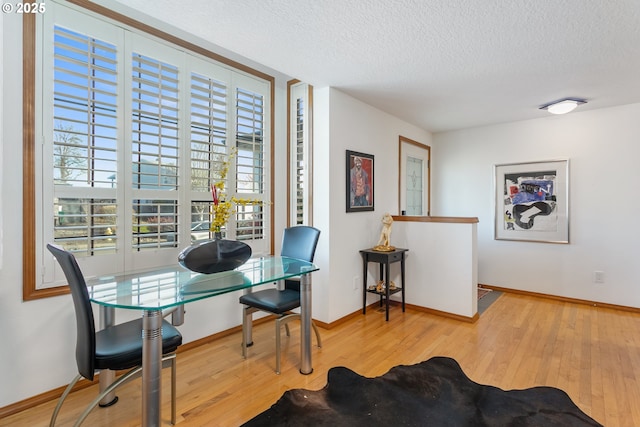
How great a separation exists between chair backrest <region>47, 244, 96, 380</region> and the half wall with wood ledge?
316cm

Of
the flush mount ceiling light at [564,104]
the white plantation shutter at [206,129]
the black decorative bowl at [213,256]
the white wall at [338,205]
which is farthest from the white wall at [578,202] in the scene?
the black decorative bowl at [213,256]

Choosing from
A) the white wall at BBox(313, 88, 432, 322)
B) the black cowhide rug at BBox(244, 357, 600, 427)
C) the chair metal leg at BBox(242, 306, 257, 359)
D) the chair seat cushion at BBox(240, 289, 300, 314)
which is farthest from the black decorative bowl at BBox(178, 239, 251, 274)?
the white wall at BBox(313, 88, 432, 322)

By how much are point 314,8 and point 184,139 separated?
4.69 feet

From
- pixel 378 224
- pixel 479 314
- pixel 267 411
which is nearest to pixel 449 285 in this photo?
pixel 479 314

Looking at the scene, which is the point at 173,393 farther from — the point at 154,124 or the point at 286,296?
the point at 154,124

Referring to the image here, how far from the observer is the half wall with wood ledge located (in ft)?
10.9

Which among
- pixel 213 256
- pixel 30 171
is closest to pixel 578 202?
pixel 213 256

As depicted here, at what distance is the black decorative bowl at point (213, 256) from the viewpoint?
204cm

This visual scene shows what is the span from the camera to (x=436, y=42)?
7.25 ft

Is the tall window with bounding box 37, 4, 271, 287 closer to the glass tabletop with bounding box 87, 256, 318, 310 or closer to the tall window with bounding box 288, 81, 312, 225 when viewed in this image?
the glass tabletop with bounding box 87, 256, 318, 310

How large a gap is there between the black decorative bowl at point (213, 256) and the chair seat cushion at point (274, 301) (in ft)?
1.25

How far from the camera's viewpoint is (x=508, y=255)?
4.37 metres

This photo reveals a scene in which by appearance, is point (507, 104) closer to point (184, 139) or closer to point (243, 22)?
point (243, 22)

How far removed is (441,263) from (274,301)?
2.05 m
